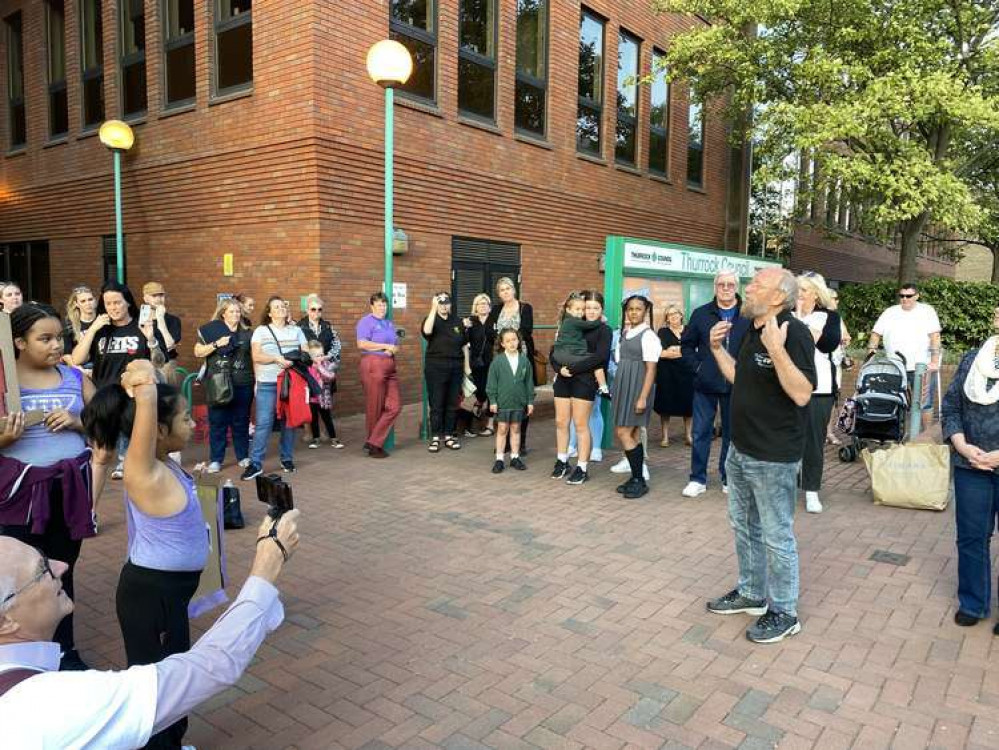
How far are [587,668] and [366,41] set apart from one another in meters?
9.38

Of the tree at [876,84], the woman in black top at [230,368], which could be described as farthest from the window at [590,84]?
the woman in black top at [230,368]

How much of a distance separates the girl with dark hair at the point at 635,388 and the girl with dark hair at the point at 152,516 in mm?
4552

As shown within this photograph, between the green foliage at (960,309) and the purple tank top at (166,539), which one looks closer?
the purple tank top at (166,539)

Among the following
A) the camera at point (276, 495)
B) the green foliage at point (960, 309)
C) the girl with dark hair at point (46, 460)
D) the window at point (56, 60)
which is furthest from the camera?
the window at point (56, 60)

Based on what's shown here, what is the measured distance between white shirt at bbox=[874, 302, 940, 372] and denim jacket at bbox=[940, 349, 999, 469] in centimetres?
464

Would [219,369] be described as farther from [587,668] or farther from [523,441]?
[587,668]

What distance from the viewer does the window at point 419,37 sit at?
36.0 feet

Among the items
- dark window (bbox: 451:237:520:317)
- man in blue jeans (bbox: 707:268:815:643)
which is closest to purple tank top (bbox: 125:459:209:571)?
man in blue jeans (bbox: 707:268:815:643)

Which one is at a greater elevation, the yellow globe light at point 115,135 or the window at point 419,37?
the window at point 419,37

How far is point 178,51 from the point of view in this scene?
11828 mm

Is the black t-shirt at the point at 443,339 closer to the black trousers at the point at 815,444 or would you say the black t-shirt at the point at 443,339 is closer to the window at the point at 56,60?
the black trousers at the point at 815,444

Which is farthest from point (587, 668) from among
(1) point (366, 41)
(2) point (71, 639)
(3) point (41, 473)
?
(1) point (366, 41)

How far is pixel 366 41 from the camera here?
1036cm

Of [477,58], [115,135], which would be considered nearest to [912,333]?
[477,58]
